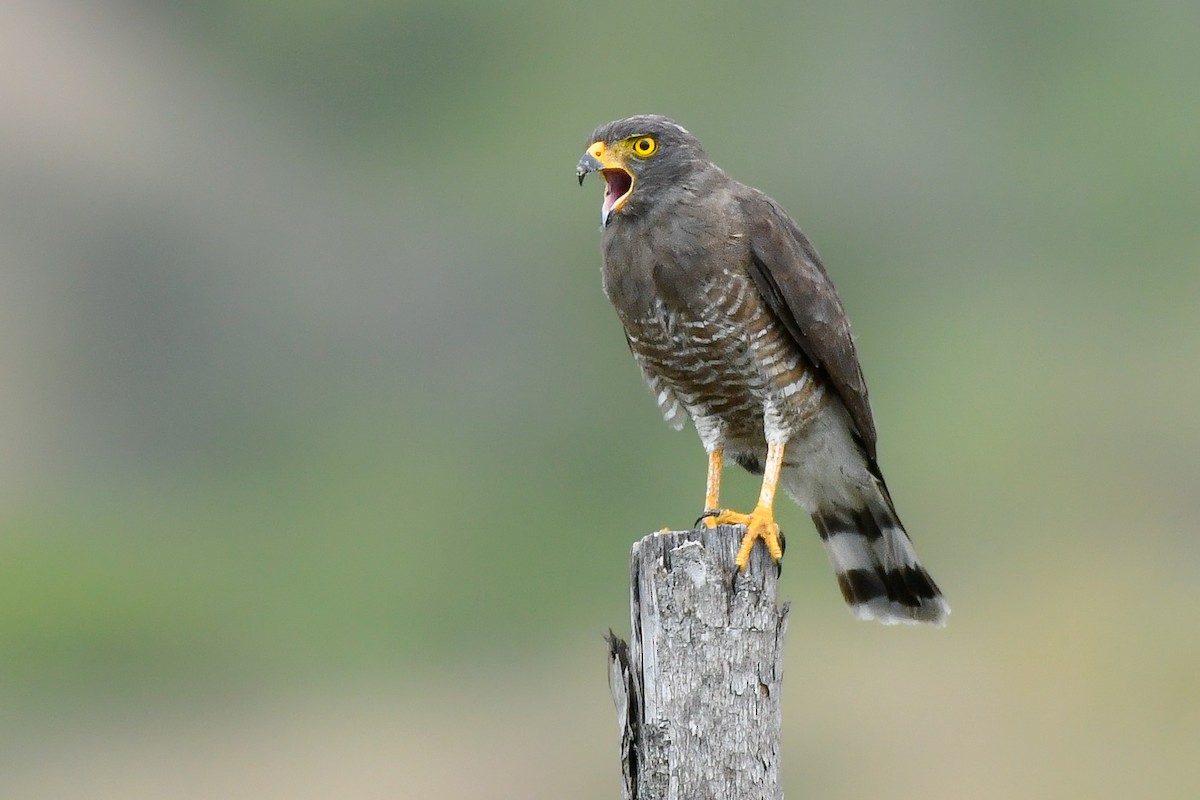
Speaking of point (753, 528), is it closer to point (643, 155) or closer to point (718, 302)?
point (718, 302)

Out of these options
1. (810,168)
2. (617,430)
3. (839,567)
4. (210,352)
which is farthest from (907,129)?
(839,567)

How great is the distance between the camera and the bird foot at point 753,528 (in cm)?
480

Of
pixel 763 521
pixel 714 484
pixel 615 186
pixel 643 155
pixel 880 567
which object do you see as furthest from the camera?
pixel 880 567

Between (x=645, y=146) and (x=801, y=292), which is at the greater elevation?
(x=645, y=146)

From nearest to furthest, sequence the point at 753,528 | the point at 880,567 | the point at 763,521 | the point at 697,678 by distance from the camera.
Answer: the point at 697,678
the point at 753,528
the point at 763,521
the point at 880,567

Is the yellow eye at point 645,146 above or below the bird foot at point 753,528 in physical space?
above

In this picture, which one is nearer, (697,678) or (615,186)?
(697,678)

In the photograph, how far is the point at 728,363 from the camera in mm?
5746

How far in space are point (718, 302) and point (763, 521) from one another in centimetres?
84

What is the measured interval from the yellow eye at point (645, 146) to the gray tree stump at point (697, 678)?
160 centimetres

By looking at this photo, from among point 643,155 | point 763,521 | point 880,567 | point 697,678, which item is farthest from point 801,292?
point 697,678

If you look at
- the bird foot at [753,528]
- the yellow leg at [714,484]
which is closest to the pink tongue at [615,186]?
the yellow leg at [714,484]

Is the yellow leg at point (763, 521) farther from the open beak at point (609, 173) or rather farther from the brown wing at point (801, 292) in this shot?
the open beak at point (609, 173)

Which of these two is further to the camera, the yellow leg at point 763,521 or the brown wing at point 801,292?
the brown wing at point 801,292
